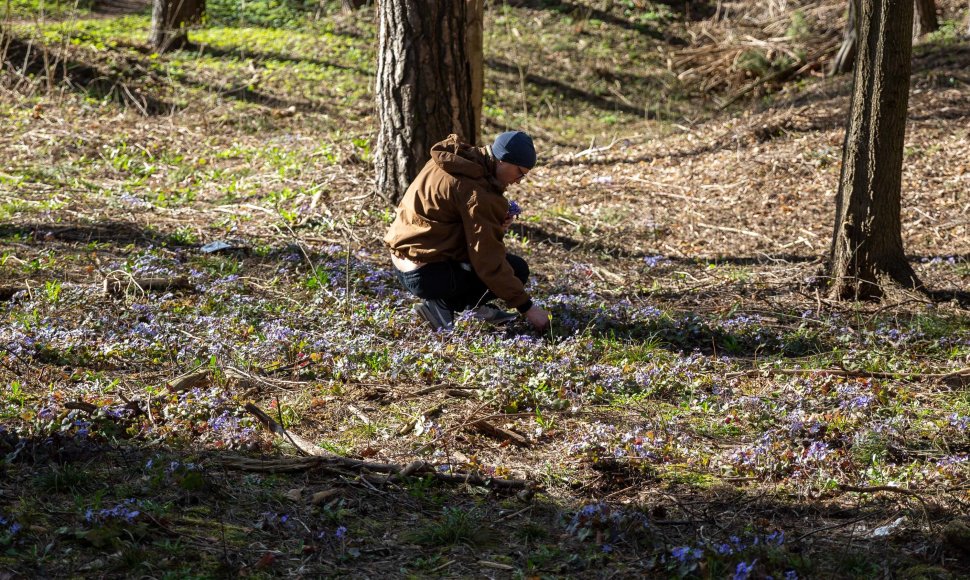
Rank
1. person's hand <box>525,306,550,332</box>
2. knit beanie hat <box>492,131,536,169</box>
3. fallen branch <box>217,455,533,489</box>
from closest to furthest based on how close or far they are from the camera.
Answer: fallen branch <box>217,455,533,489</box> → knit beanie hat <box>492,131,536,169</box> → person's hand <box>525,306,550,332</box>

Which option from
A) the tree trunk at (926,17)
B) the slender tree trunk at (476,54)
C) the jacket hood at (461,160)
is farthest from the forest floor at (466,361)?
the tree trunk at (926,17)

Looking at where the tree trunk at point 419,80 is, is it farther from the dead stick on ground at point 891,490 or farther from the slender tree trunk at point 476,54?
the dead stick on ground at point 891,490

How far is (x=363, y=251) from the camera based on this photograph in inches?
279

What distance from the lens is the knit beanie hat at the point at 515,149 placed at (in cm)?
517

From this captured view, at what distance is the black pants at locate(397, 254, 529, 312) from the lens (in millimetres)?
5598

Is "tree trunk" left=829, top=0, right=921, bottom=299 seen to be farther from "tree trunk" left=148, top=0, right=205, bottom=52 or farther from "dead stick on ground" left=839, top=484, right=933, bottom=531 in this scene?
"tree trunk" left=148, top=0, right=205, bottom=52

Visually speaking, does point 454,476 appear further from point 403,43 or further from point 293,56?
point 293,56

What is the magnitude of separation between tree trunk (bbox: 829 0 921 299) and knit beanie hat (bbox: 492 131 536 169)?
225 cm

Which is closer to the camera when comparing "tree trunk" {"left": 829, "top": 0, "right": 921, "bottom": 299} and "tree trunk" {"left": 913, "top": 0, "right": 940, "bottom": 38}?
"tree trunk" {"left": 829, "top": 0, "right": 921, "bottom": 299}

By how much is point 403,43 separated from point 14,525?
5322 millimetres

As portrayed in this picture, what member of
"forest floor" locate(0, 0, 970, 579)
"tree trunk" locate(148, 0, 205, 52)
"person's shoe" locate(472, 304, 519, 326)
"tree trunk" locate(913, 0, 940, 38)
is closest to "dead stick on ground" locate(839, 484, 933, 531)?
"forest floor" locate(0, 0, 970, 579)

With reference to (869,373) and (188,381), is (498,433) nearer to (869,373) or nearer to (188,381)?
(188,381)

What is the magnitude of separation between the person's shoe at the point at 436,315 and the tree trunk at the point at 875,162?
2.71m

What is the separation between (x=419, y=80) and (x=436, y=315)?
8.88 ft
